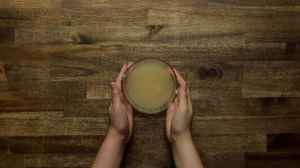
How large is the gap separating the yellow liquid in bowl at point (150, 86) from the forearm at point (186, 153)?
12cm

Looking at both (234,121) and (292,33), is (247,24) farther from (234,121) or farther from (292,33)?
(234,121)

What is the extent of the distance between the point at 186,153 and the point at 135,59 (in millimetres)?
329

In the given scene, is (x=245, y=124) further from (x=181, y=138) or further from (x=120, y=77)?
(x=120, y=77)

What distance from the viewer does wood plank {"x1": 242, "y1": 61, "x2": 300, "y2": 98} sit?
1.15 meters

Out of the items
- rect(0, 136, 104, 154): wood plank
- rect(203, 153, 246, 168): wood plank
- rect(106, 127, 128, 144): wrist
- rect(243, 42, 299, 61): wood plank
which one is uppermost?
rect(243, 42, 299, 61): wood plank

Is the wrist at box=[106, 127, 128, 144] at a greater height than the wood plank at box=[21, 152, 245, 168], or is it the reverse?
the wrist at box=[106, 127, 128, 144]

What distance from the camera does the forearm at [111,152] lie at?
3.53 ft

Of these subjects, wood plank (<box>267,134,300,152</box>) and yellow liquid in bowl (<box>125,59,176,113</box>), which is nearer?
yellow liquid in bowl (<box>125,59,176,113</box>)

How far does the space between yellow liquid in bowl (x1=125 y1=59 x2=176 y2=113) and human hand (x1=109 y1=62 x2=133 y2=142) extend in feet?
0.16

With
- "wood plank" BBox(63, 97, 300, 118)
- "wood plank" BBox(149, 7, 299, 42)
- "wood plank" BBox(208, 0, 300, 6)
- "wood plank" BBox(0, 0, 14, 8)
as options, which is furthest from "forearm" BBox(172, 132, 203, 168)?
"wood plank" BBox(0, 0, 14, 8)

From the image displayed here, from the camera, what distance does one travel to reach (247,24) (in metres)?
1.15

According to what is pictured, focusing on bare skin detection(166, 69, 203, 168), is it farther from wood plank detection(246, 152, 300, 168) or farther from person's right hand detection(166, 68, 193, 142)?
wood plank detection(246, 152, 300, 168)

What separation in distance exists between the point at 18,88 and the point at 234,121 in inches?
27.4

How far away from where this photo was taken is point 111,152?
1084 mm
